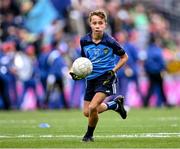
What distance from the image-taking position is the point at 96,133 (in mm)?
15758

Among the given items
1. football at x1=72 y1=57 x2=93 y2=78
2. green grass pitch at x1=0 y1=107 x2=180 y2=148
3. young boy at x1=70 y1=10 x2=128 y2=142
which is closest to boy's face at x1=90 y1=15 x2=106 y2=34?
young boy at x1=70 y1=10 x2=128 y2=142

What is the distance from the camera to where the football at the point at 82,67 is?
44.2 ft

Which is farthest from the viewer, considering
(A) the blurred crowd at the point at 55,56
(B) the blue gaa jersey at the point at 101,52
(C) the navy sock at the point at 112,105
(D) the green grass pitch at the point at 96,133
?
(A) the blurred crowd at the point at 55,56

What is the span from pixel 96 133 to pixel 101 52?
240 cm

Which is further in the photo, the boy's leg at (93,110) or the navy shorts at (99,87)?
the navy shorts at (99,87)

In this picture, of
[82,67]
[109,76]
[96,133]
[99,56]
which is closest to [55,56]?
[96,133]

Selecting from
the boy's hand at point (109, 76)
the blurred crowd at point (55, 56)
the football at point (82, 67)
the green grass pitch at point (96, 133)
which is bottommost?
the blurred crowd at point (55, 56)

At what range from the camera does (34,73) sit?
28.7 metres

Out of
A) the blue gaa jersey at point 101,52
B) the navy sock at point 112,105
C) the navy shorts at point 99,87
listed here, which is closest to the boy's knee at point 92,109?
the navy shorts at point 99,87

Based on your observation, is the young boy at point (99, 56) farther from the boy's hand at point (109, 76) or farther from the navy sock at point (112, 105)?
the navy sock at point (112, 105)

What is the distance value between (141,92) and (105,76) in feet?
51.9

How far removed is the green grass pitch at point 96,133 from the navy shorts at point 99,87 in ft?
2.68

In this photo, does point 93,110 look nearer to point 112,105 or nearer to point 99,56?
point 99,56

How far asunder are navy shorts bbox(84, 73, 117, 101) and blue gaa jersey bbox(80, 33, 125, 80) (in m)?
0.08
